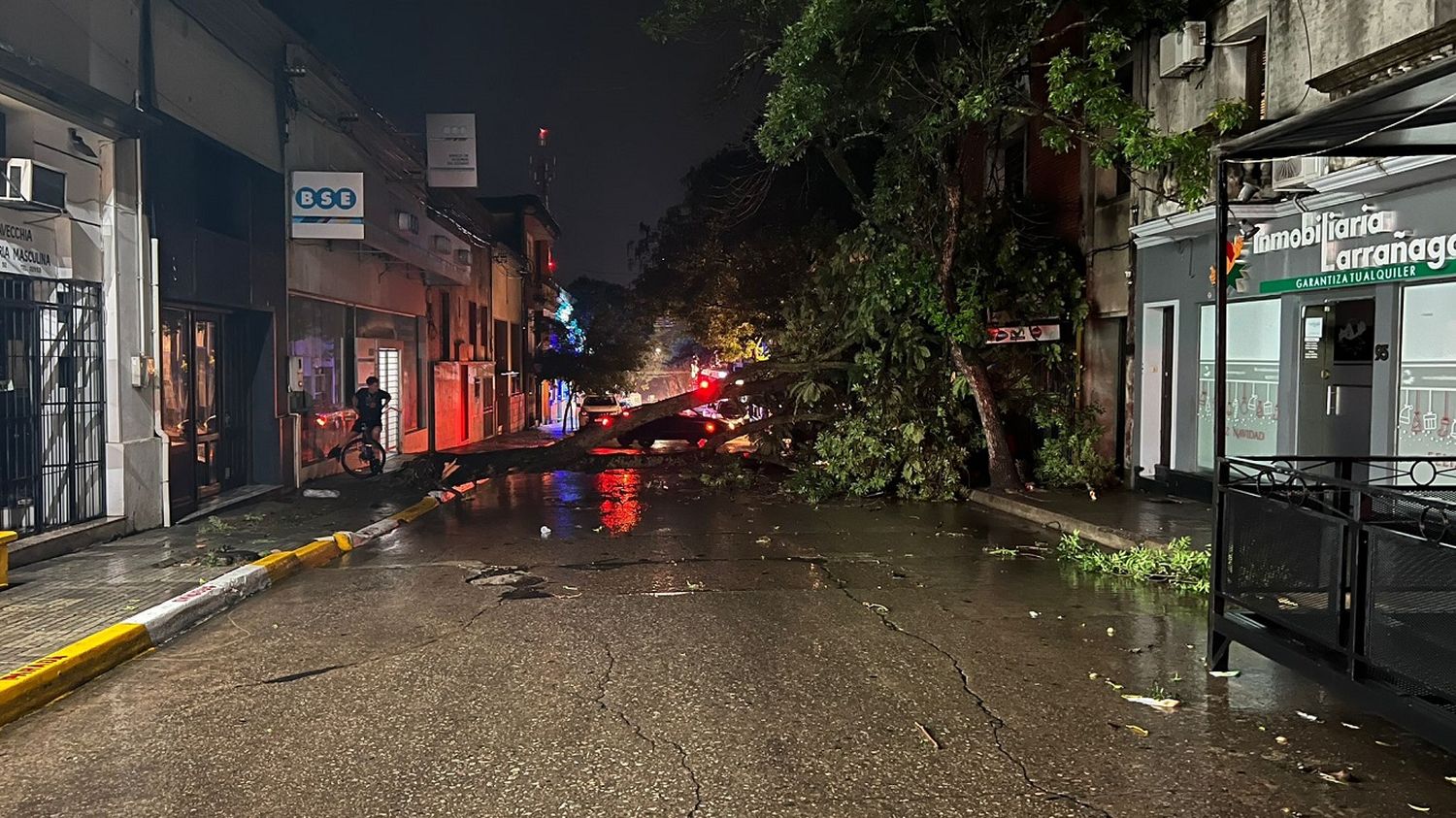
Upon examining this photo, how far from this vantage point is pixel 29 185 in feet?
30.6

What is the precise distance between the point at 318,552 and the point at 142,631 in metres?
3.47

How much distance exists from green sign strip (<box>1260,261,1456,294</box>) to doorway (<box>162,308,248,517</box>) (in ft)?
44.5

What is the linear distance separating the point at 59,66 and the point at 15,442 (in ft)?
12.1

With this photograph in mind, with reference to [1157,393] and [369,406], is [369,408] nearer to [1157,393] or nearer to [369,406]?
[369,406]

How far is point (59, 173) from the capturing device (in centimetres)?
1001

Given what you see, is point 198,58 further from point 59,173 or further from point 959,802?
point 959,802

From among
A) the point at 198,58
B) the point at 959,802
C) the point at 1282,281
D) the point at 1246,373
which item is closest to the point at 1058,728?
the point at 959,802

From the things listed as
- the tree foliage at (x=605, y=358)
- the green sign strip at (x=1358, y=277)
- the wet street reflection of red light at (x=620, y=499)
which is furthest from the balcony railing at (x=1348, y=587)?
the tree foliage at (x=605, y=358)

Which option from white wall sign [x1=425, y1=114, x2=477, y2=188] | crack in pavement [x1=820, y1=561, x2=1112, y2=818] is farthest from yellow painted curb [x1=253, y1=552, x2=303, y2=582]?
white wall sign [x1=425, y1=114, x2=477, y2=188]

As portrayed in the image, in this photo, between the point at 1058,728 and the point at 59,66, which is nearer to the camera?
the point at 1058,728

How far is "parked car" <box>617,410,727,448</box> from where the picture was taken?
23.3m

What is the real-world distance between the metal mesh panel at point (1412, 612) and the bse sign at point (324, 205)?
46.7 feet

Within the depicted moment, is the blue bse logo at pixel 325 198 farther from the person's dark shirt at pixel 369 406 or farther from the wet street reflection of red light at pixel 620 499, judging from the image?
the wet street reflection of red light at pixel 620 499

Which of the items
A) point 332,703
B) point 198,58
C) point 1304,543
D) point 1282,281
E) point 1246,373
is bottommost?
point 332,703
